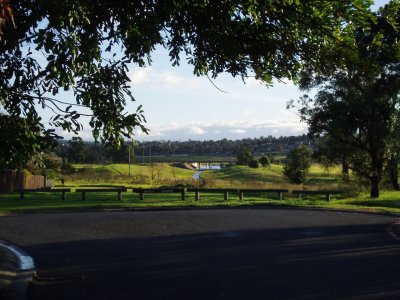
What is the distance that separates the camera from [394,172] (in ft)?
129

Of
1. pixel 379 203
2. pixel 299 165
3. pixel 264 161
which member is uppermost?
pixel 264 161

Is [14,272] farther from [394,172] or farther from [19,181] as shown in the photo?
[19,181]

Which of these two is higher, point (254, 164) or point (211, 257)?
point (254, 164)

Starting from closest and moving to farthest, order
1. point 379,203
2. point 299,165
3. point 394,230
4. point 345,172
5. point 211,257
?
point 211,257
point 394,230
point 379,203
point 345,172
point 299,165

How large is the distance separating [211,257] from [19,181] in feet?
128

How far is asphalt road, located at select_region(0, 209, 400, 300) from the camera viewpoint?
8.25 meters

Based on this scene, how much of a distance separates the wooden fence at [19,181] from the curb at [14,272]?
31679mm

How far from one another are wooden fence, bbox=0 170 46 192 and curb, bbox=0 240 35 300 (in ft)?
104

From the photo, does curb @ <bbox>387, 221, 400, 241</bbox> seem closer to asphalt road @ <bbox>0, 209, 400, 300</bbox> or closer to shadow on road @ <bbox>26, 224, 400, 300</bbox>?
asphalt road @ <bbox>0, 209, 400, 300</bbox>

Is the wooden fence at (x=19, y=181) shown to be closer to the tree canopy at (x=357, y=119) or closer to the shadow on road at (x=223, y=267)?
the tree canopy at (x=357, y=119)

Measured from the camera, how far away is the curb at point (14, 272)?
8.34 m

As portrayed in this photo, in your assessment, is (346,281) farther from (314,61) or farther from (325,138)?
(325,138)

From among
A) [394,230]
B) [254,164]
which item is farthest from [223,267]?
[254,164]

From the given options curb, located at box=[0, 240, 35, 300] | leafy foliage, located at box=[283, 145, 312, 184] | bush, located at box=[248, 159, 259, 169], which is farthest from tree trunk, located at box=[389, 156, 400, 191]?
bush, located at box=[248, 159, 259, 169]
